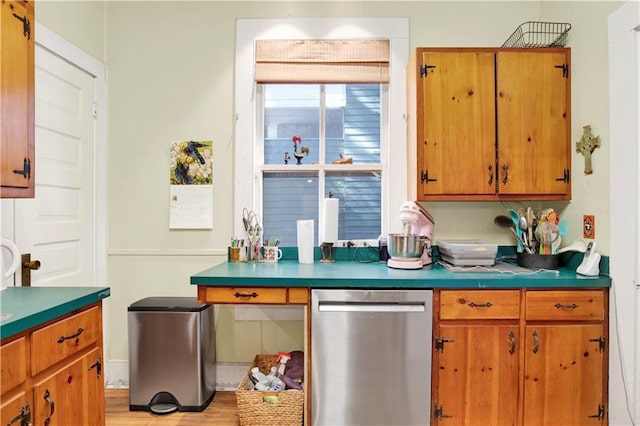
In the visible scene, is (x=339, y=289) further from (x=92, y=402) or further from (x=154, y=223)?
(x=154, y=223)

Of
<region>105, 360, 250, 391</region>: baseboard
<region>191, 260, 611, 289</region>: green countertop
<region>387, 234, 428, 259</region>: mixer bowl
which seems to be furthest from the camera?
<region>105, 360, 250, 391</region>: baseboard

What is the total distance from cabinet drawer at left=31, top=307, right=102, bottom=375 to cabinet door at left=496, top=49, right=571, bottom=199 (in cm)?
241

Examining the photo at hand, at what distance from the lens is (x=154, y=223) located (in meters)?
2.99

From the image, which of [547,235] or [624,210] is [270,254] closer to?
[547,235]

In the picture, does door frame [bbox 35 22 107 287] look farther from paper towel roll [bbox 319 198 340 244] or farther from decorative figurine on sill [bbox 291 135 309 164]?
paper towel roll [bbox 319 198 340 244]

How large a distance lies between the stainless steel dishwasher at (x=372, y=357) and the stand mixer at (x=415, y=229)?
317mm

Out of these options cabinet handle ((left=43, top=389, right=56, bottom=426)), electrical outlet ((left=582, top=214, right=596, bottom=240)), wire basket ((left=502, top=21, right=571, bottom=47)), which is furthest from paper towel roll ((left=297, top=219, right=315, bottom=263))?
wire basket ((left=502, top=21, right=571, bottom=47))

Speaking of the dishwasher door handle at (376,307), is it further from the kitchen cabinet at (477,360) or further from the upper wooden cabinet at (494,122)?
the upper wooden cabinet at (494,122)

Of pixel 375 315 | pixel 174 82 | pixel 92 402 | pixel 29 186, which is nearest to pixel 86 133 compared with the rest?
pixel 174 82

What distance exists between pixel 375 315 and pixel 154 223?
179 cm

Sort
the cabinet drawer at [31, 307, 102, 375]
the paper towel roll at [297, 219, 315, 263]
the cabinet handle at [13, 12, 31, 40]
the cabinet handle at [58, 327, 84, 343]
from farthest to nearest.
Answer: the paper towel roll at [297, 219, 315, 263], the cabinet handle at [13, 12, 31, 40], the cabinet handle at [58, 327, 84, 343], the cabinet drawer at [31, 307, 102, 375]

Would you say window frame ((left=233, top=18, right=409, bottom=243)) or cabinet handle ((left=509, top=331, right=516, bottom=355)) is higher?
window frame ((left=233, top=18, right=409, bottom=243))

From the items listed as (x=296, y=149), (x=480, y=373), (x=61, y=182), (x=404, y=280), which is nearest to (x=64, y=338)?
(x=61, y=182)

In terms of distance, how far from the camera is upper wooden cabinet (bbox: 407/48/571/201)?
252cm
